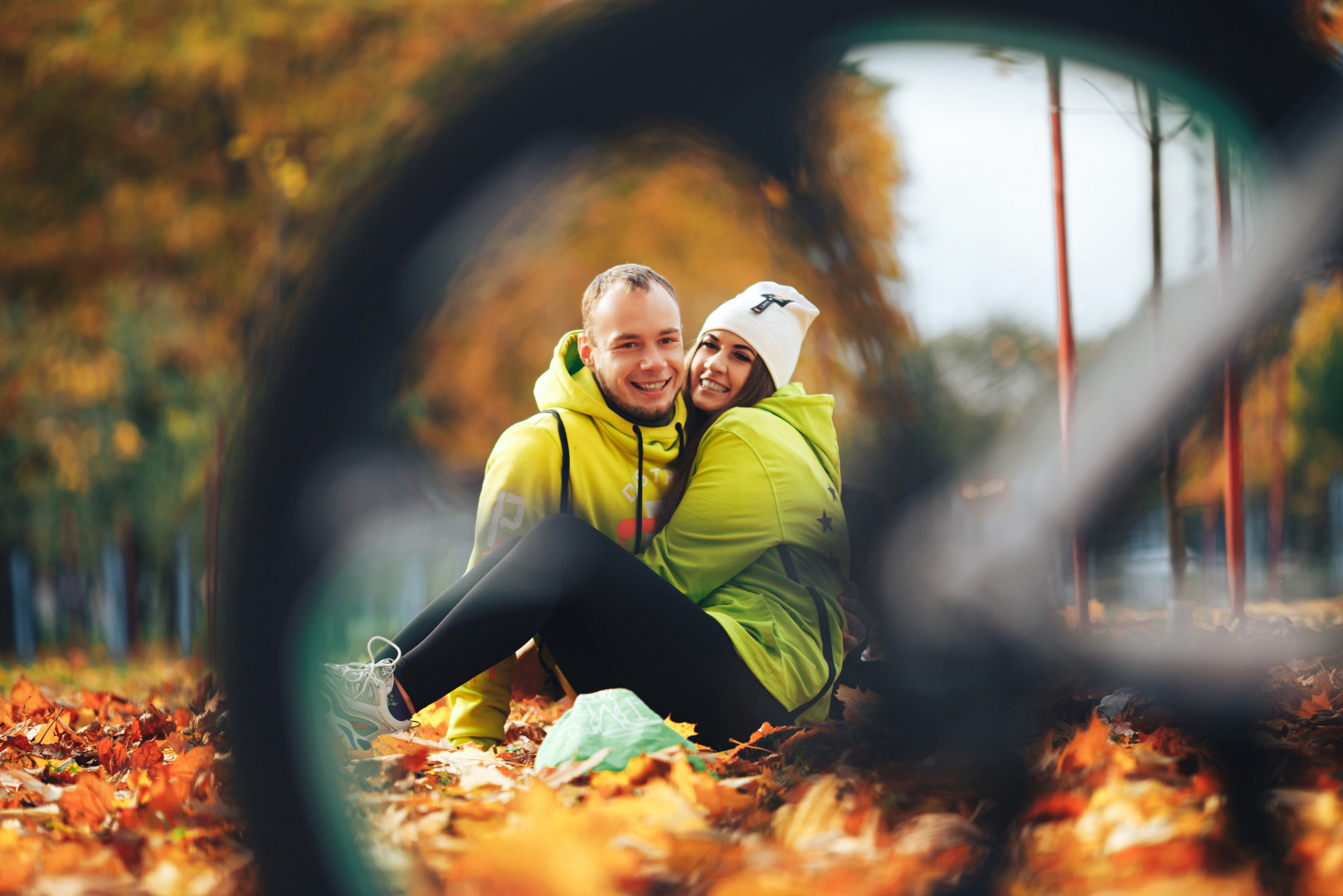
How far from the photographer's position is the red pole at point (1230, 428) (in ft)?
4.78

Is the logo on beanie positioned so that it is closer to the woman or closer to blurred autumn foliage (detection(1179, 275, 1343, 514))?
the woman

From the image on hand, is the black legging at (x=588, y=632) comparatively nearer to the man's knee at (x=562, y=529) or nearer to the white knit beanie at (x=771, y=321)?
the man's knee at (x=562, y=529)

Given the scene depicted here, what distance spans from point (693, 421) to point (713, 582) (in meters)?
0.33

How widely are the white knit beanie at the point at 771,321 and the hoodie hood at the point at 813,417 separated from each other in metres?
0.06

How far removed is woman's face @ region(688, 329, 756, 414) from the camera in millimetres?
1995

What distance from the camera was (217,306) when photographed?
245 inches

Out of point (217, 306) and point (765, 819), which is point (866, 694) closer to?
point (765, 819)

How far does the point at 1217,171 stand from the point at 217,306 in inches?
237

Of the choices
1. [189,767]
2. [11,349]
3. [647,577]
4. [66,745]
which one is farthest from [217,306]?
[647,577]

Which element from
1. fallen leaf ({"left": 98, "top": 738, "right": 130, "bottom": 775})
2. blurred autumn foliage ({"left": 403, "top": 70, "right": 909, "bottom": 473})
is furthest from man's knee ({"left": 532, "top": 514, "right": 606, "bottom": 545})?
fallen leaf ({"left": 98, "top": 738, "right": 130, "bottom": 775})

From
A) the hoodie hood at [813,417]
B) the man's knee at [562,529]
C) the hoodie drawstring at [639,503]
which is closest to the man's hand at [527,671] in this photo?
the hoodie drawstring at [639,503]

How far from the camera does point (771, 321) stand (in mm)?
1873

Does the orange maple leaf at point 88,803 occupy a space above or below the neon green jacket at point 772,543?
below

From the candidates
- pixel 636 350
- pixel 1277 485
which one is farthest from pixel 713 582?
pixel 1277 485
